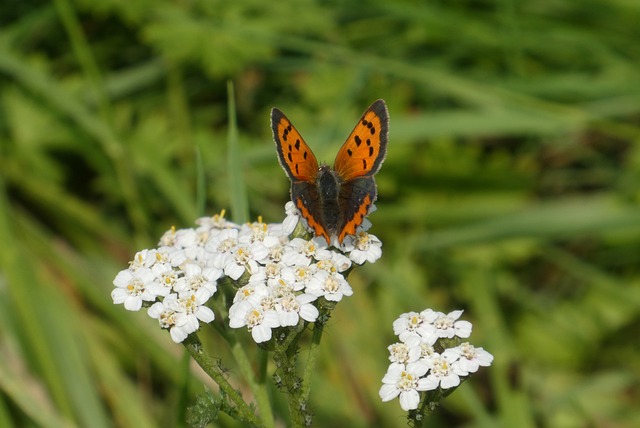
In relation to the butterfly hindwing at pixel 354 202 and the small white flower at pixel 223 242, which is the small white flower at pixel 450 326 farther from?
the small white flower at pixel 223 242

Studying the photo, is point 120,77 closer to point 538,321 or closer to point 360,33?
point 360,33

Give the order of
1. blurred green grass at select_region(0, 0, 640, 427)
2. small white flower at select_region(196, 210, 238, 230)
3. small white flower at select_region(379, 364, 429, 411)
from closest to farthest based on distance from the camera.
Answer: small white flower at select_region(379, 364, 429, 411) → small white flower at select_region(196, 210, 238, 230) → blurred green grass at select_region(0, 0, 640, 427)

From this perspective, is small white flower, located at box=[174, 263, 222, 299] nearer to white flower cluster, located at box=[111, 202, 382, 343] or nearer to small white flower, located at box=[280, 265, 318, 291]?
white flower cluster, located at box=[111, 202, 382, 343]

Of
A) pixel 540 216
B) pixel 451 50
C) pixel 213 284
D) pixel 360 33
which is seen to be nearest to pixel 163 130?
pixel 360 33

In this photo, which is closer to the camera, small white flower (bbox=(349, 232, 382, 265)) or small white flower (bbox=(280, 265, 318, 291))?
small white flower (bbox=(280, 265, 318, 291))

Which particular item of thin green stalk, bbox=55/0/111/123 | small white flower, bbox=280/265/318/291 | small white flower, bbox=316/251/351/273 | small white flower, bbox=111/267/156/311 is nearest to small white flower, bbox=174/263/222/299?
small white flower, bbox=111/267/156/311

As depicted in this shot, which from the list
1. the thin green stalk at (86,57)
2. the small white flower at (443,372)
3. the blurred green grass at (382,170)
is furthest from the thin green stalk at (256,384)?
the thin green stalk at (86,57)

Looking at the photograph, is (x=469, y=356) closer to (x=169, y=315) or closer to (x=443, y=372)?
(x=443, y=372)
